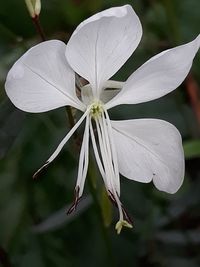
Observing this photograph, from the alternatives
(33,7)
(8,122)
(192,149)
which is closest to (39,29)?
(33,7)

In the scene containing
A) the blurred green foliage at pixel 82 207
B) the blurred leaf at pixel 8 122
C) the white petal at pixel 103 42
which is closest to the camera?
the white petal at pixel 103 42

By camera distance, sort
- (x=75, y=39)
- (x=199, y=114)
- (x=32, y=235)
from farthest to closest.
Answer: (x=199, y=114) < (x=32, y=235) < (x=75, y=39)

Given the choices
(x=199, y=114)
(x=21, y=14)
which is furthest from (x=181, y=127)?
(x=21, y=14)

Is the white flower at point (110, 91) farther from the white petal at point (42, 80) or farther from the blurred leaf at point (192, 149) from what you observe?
the blurred leaf at point (192, 149)

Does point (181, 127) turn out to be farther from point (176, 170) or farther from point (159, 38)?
point (176, 170)

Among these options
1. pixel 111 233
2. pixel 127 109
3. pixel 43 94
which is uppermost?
pixel 43 94

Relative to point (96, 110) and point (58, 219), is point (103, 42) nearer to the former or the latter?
point (96, 110)

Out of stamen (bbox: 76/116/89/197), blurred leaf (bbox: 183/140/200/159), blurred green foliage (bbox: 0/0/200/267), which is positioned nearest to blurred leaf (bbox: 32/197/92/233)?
blurred green foliage (bbox: 0/0/200/267)

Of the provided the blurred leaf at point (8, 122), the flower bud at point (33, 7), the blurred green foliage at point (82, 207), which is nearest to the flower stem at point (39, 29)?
the flower bud at point (33, 7)
